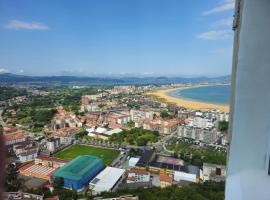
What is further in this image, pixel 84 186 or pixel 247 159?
pixel 84 186

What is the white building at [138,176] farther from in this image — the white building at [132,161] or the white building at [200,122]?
the white building at [200,122]

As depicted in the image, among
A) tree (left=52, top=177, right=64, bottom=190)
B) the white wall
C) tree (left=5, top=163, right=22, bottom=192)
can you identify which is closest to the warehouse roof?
tree (left=52, top=177, right=64, bottom=190)

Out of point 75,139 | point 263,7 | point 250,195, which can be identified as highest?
point 263,7

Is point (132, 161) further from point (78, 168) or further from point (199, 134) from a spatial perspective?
point (199, 134)

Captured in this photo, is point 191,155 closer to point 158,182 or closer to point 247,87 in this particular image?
point 158,182

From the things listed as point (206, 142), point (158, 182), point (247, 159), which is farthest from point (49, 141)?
point (247, 159)

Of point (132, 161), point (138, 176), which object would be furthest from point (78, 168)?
point (132, 161)
